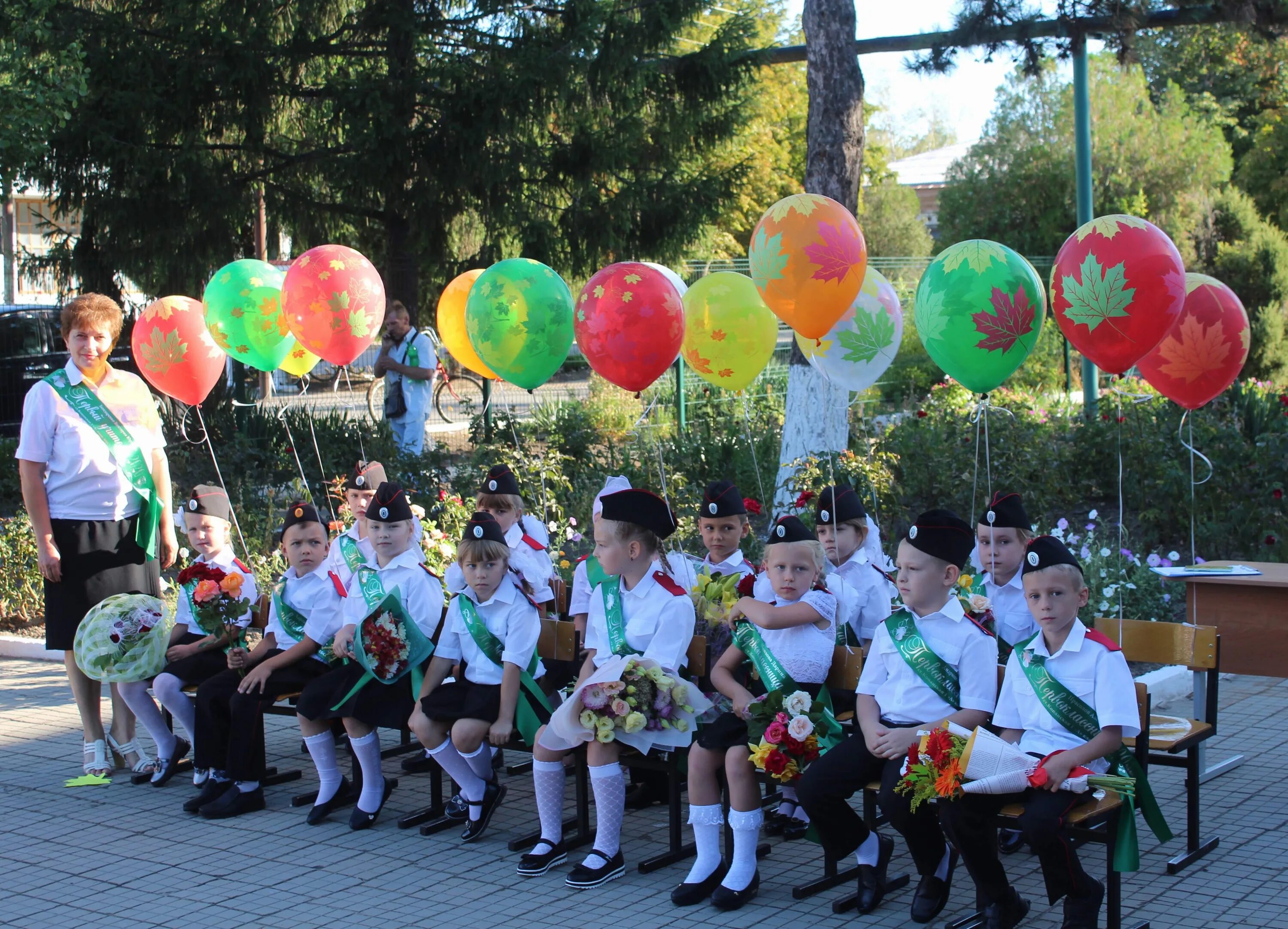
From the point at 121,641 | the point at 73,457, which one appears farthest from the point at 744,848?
the point at 73,457

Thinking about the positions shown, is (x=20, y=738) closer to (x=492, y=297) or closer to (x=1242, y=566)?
(x=492, y=297)

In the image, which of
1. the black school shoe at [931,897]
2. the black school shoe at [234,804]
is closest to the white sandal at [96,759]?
the black school shoe at [234,804]

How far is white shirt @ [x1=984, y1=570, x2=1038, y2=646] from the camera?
17.1ft

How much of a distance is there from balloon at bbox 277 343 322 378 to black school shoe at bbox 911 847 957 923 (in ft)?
15.0

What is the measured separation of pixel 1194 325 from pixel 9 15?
942cm

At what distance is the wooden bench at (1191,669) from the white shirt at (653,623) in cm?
159

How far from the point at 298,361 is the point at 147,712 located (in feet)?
7.25

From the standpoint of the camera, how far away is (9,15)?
34.2ft

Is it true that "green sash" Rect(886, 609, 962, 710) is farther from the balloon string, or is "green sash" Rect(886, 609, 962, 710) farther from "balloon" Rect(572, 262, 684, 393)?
the balloon string

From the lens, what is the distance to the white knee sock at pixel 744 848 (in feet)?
15.4

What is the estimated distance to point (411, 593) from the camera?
5.70 m

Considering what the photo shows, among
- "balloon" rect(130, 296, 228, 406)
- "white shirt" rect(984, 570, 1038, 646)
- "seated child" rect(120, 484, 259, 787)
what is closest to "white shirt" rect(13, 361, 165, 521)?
"seated child" rect(120, 484, 259, 787)

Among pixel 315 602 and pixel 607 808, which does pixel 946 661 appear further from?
pixel 315 602

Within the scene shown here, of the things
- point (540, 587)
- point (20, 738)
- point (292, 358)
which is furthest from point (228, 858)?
point (292, 358)
